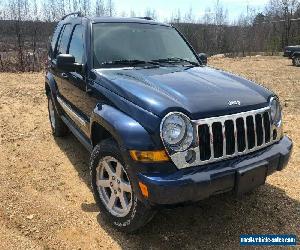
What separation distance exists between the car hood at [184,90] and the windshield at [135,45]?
11.4 inches

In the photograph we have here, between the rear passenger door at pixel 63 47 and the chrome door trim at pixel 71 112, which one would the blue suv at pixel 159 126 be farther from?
the rear passenger door at pixel 63 47

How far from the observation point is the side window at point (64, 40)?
5.13 m

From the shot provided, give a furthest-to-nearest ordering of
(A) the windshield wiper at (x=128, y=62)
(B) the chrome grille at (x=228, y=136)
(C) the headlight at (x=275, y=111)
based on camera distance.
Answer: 1. (A) the windshield wiper at (x=128, y=62)
2. (C) the headlight at (x=275, y=111)
3. (B) the chrome grille at (x=228, y=136)

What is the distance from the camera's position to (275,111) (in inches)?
138

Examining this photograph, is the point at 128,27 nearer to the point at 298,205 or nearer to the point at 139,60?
the point at 139,60

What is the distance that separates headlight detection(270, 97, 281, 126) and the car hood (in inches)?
3.5

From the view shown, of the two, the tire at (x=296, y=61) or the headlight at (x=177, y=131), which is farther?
the tire at (x=296, y=61)

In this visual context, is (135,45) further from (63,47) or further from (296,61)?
(296,61)

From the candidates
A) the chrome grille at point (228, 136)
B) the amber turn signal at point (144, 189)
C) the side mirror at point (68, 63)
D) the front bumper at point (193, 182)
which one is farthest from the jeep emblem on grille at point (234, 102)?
the side mirror at point (68, 63)

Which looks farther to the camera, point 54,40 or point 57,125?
point 57,125

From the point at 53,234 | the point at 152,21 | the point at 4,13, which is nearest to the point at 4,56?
the point at 4,13

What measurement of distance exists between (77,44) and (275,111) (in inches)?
98.4

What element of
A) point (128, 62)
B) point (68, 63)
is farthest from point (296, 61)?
point (68, 63)

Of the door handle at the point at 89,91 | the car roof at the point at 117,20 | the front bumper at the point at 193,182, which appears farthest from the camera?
the car roof at the point at 117,20
